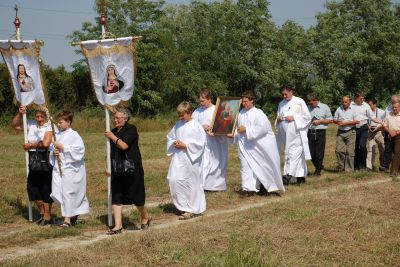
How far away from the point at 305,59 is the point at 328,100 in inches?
176

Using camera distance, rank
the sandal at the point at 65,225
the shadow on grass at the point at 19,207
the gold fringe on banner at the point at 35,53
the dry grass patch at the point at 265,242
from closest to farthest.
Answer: the dry grass patch at the point at 265,242 → the sandal at the point at 65,225 → the gold fringe on banner at the point at 35,53 → the shadow on grass at the point at 19,207

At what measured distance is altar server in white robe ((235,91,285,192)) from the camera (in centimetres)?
1234

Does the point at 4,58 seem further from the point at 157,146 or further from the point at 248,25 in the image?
the point at 248,25

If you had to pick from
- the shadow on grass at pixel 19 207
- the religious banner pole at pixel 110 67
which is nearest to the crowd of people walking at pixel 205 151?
the religious banner pole at pixel 110 67

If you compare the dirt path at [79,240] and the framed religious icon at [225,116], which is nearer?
the dirt path at [79,240]

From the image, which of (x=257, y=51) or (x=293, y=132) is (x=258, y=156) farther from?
(x=257, y=51)

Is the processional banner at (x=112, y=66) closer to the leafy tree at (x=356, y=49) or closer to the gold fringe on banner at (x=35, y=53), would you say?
the gold fringe on banner at (x=35, y=53)

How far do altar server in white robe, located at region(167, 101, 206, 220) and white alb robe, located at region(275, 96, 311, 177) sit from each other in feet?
12.4

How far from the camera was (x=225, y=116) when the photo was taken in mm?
12344

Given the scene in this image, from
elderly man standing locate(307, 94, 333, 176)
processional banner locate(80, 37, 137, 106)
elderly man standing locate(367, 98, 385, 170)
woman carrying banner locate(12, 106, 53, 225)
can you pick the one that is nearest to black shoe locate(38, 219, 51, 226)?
woman carrying banner locate(12, 106, 53, 225)

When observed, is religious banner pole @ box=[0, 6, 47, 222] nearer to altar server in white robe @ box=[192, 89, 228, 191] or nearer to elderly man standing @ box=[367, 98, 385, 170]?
altar server in white robe @ box=[192, 89, 228, 191]

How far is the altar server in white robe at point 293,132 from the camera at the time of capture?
13.8m

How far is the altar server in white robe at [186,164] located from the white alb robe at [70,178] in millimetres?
1538

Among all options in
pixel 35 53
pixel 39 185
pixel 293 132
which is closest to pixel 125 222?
pixel 39 185
